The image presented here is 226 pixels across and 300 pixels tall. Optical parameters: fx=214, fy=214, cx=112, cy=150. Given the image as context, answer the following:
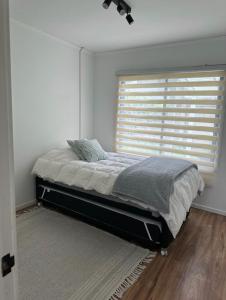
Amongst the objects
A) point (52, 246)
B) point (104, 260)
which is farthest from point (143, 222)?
point (52, 246)

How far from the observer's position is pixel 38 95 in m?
3.04

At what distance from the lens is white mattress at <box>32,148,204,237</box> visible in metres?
2.10

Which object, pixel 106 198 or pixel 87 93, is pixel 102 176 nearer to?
pixel 106 198

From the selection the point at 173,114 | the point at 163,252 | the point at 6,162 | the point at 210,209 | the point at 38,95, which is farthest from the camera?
the point at 173,114

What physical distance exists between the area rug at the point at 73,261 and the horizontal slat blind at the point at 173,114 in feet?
5.41

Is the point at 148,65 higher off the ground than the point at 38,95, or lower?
higher

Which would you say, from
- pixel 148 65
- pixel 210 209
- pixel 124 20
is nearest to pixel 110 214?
pixel 210 209

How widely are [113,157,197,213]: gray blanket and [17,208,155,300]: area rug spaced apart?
0.56m

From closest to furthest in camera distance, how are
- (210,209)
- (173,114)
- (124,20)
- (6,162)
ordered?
(6,162)
(124,20)
(210,209)
(173,114)

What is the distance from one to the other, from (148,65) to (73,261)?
293 centimetres

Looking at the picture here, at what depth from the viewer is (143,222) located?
2.16m

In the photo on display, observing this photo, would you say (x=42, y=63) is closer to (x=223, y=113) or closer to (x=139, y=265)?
(x=223, y=113)

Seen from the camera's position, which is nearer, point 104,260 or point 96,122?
point 104,260

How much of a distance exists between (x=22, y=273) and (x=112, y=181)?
1161 mm
